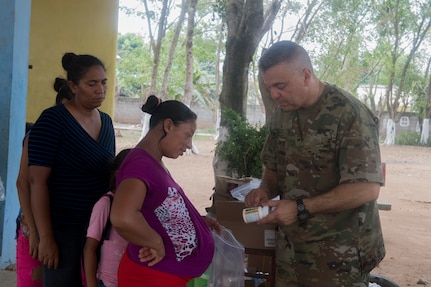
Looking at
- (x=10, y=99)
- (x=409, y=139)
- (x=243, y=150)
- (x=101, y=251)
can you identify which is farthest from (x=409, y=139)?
(x=101, y=251)

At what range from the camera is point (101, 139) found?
2496 millimetres

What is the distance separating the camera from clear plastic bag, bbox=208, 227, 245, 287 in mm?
2465

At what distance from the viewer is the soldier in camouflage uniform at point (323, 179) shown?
2.08m

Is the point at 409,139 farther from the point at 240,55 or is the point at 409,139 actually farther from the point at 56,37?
the point at 56,37

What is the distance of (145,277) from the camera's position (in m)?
1.99

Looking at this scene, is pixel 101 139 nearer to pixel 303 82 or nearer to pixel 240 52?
pixel 303 82

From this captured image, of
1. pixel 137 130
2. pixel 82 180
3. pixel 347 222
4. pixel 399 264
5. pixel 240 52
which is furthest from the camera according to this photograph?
pixel 137 130

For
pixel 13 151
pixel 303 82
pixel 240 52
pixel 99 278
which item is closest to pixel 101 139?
pixel 99 278

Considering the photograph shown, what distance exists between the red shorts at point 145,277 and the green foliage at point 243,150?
3188 mm

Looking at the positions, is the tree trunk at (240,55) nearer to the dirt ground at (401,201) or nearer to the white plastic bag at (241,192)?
the dirt ground at (401,201)

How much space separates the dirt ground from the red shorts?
412 cm

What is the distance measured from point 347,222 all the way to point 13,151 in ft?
9.88

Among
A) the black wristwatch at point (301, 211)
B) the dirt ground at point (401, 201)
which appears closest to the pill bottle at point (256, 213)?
the black wristwatch at point (301, 211)

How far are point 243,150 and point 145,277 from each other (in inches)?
131
